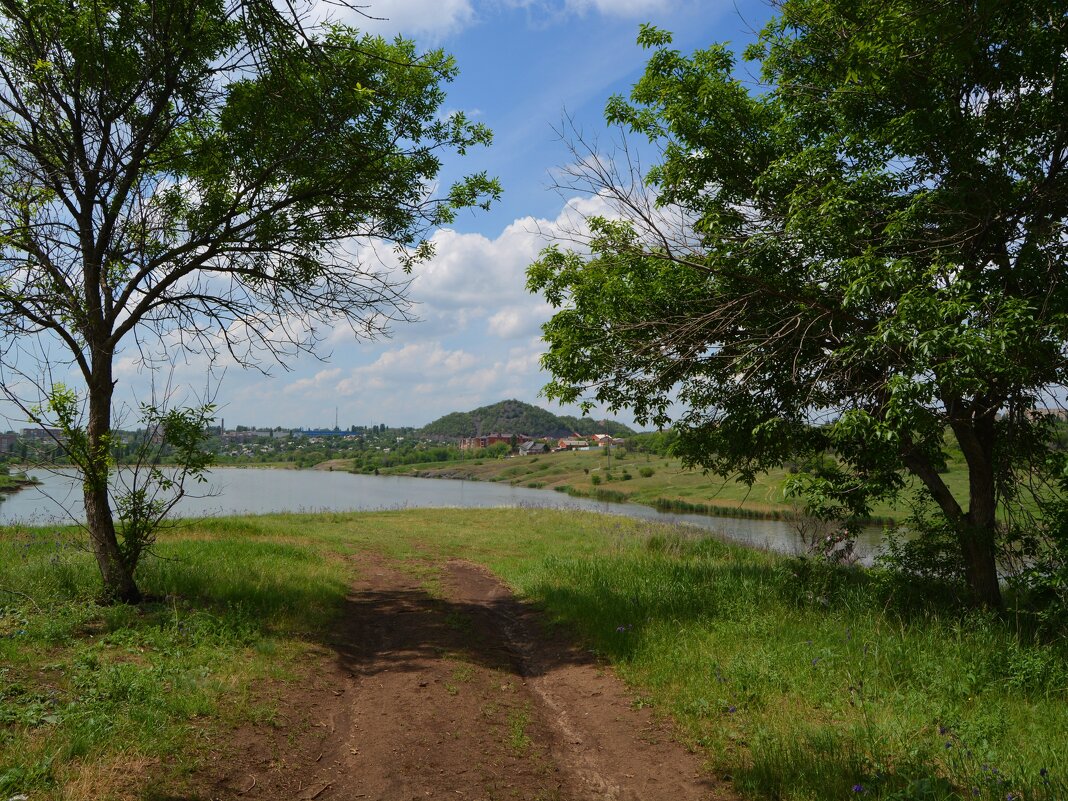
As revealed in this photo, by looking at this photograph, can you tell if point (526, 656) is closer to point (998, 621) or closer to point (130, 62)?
point (998, 621)

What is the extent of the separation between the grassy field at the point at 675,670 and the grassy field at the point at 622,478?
1812cm

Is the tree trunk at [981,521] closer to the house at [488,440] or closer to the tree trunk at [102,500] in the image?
the tree trunk at [102,500]

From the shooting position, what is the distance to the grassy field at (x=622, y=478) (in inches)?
1764

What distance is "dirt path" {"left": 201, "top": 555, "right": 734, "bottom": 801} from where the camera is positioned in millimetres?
4289

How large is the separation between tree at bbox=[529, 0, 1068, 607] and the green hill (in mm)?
147188

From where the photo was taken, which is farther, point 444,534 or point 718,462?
point 444,534

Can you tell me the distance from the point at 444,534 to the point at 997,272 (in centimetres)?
1514

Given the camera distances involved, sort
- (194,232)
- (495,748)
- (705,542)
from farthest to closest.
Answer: (705,542), (194,232), (495,748)

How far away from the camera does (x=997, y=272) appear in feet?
24.0

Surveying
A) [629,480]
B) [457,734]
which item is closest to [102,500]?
[457,734]

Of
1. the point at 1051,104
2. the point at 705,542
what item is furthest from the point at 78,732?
the point at 705,542

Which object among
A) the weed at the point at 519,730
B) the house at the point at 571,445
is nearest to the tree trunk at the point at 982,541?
the weed at the point at 519,730

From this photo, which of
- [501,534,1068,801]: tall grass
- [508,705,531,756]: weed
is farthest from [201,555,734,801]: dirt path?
[501,534,1068,801]: tall grass

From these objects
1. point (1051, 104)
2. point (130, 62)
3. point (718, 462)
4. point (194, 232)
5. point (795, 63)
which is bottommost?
point (718, 462)
